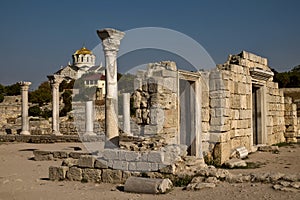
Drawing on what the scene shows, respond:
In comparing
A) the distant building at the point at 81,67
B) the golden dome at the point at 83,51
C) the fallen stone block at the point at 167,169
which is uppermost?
the golden dome at the point at 83,51

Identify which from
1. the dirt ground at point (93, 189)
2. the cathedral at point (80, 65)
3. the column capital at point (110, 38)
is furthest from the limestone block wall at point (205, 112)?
the cathedral at point (80, 65)

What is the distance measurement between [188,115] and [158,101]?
1900 millimetres

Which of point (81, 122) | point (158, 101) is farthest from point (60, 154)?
point (81, 122)

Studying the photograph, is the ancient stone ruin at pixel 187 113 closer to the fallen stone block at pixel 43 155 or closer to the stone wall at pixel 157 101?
the stone wall at pixel 157 101

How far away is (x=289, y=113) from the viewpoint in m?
18.1

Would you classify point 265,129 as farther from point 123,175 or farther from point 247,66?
point 123,175

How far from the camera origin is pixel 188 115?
11.8m

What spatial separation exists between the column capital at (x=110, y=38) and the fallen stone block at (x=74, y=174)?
367 centimetres

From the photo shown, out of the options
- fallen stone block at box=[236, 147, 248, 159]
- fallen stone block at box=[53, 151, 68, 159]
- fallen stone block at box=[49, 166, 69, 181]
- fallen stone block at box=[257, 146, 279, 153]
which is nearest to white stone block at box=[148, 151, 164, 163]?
fallen stone block at box=[49, 166, 69, 181]

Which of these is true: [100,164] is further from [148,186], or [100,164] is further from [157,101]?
[157,101]

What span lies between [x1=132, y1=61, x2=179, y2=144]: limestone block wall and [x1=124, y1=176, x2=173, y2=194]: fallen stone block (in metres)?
2.43

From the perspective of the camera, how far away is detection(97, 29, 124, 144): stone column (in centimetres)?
1071

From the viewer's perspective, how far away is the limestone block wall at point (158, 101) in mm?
10141

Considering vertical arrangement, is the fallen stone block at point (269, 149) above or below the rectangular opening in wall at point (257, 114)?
below
